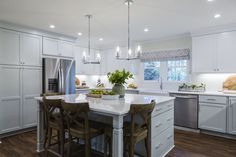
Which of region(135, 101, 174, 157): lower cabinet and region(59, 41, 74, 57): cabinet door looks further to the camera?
region(59, 41, 74, 57): cabinet door

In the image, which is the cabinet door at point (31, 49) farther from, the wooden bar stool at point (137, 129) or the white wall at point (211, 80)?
the white wall at point (211, 80)

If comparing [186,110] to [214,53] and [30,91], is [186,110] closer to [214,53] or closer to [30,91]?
[214,53]

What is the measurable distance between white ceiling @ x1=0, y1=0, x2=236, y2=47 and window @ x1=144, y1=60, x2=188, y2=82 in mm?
1065

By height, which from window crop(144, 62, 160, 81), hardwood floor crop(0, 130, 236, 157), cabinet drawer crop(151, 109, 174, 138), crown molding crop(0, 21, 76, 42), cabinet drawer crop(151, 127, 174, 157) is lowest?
hardwood floor crop(0, 130, 236, 157)

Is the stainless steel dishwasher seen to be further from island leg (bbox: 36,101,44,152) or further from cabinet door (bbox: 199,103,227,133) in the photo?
island leg (bbox: 36,101,44,152)

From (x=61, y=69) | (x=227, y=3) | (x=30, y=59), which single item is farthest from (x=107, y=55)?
(x=227, y=3)

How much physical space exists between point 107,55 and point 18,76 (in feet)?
11.5

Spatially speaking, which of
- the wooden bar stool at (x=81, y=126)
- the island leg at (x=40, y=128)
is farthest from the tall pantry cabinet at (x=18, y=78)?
the wooden bar stool at (x=81, y=126)

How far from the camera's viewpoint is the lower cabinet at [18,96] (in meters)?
3.79

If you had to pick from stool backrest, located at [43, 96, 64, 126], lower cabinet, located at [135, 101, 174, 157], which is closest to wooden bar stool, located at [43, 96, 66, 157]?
stool backrest, located at [43, 96, 64, 126]

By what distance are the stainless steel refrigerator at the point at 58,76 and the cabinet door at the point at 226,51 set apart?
404 cm

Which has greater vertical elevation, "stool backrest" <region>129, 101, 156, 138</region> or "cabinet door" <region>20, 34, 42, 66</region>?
"cabinet door" <region>20, 34, 42, 66</region>

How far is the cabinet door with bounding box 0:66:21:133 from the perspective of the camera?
12.4ft

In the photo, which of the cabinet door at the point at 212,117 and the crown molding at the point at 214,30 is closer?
the cabinet door at the point at 212,117
